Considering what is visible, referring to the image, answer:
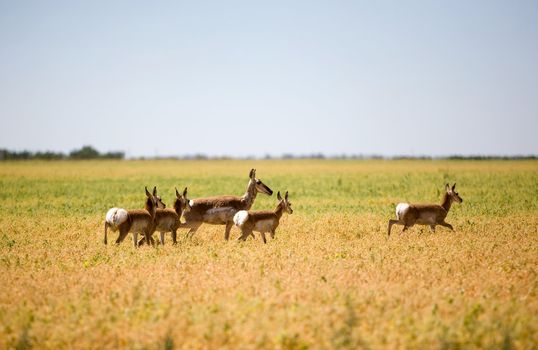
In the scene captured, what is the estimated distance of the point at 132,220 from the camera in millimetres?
17141

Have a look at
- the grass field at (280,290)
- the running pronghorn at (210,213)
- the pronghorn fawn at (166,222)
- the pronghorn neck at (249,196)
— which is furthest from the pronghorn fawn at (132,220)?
the pronghorn neck at (249,196)

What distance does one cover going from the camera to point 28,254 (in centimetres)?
1562

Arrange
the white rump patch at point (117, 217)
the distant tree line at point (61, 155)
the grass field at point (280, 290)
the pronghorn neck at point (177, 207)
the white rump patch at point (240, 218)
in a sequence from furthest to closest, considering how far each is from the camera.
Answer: the distant tree line at point (61, 155)
the pronghorn neck at point (177, 207)
the white rump patch at point (240, 218)
the white rump patch at point (117, 217)
the grass field at point (280, 290)

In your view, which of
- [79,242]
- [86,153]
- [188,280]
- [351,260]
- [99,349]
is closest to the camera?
[99,349]

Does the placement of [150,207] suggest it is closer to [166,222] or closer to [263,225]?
[166,222]

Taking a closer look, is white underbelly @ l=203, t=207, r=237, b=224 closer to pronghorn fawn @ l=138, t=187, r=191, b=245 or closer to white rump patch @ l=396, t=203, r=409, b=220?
pronghorn fawn @ l=138, t=187, r=191, b=245

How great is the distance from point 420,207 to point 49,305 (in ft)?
42.2

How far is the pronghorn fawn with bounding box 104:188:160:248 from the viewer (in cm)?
1688

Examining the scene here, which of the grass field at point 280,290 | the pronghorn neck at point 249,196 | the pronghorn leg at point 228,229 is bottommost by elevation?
the grass field at point 280,290

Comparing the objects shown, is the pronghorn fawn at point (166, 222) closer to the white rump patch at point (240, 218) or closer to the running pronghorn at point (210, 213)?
the running pronghorn at point (210, 213)

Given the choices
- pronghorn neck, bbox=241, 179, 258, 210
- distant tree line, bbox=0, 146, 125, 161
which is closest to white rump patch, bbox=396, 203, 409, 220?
pronghorn neck, bbox=241, 179, 258, 210

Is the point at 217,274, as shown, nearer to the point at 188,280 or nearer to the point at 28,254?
the point at 188,280

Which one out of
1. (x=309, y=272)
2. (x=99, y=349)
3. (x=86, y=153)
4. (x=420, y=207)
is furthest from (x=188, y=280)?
(x=86, y=153)

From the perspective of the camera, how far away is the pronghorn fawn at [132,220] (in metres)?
16.9
